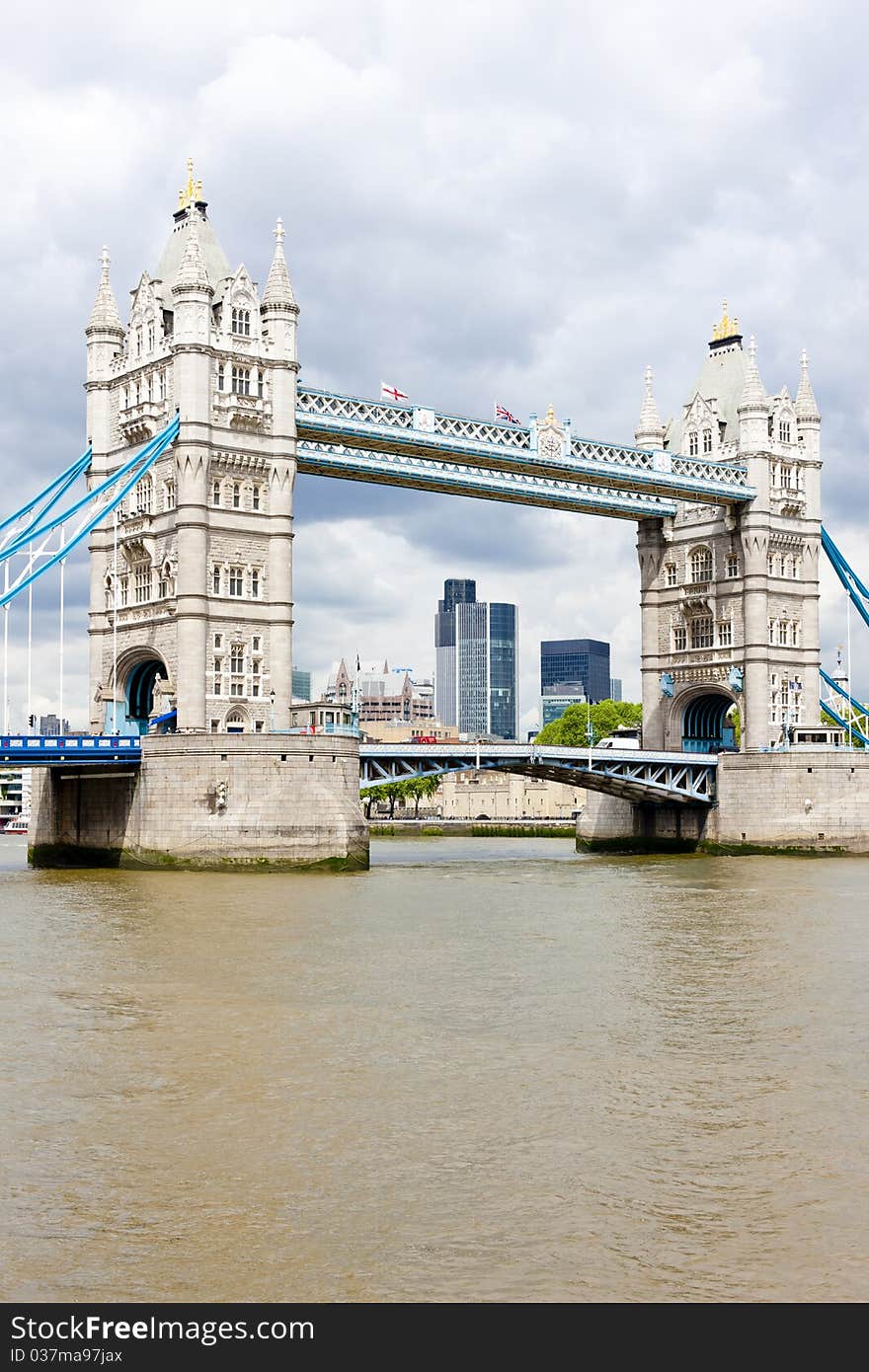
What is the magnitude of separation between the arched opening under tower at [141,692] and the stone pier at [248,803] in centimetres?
790

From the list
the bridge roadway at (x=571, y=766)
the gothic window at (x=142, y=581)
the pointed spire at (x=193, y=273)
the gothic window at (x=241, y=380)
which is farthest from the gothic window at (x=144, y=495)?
the bridge roadway at (x=571, y=766)

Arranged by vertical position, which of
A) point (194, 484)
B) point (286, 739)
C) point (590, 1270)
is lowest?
point (590, 1270)

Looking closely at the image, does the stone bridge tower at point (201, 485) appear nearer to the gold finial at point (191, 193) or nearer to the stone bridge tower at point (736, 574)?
the gold finial at point (191, 193)

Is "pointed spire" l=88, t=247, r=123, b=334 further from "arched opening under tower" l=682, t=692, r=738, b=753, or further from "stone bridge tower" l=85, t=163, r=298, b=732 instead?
"arched opening under tower" l=682, t=692, r=738, b=753

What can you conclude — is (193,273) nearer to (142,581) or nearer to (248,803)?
(142,581)

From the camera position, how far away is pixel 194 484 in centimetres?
5619

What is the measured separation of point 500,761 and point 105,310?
998 inches

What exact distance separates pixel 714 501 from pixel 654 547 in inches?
254

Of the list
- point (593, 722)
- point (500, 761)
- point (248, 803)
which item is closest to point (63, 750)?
point (248, 803)

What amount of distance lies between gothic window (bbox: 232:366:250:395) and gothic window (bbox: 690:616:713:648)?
97.9 feet

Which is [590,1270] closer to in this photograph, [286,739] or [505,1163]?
[505,1163]

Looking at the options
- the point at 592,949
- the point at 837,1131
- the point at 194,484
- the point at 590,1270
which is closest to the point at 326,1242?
the point at 590,1270

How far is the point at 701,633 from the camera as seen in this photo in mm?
77938

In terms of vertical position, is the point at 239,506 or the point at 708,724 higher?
the point at 239,506
